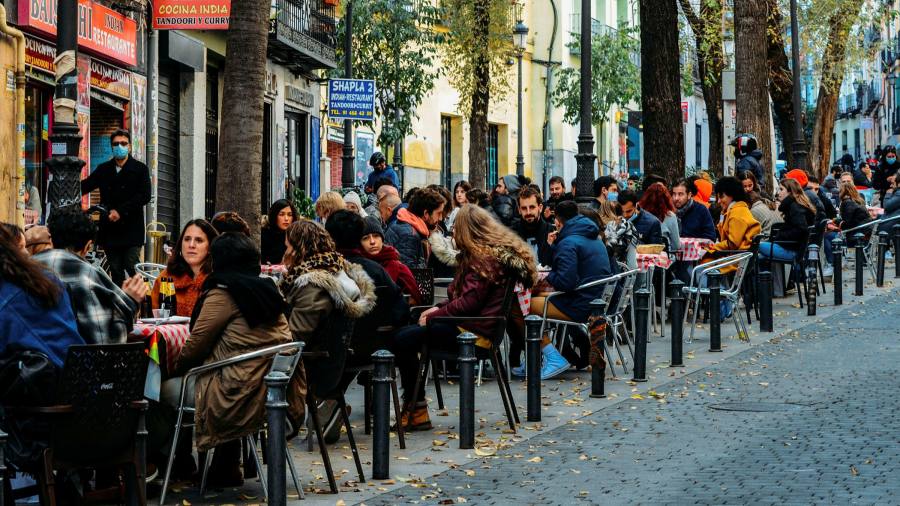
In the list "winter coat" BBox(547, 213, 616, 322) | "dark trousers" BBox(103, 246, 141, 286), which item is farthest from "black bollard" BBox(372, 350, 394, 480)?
"dark trousers" BBox(103, 246, 141, 286)

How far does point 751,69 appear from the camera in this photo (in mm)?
29281

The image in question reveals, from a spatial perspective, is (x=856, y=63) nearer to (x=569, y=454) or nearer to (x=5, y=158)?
(x=5, y=158)

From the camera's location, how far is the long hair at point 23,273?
24.0ft

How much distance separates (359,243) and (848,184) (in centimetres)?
1788

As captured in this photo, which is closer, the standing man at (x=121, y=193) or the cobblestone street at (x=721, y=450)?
the cobblestone street at (x=721, y=450)

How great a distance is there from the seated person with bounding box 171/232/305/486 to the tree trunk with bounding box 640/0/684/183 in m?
16.7

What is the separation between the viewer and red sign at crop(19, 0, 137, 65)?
17837mm

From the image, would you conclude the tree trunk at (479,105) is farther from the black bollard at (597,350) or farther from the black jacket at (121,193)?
the black bollard at (597,350)

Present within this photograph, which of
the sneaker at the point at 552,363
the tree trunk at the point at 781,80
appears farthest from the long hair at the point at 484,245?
the tree trunk at the point at 781,80

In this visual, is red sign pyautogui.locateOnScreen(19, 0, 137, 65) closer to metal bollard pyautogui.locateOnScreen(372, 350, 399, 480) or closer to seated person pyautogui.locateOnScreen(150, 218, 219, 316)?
seated person pyautogui.locateOnScreen(150, 218, 219, 316)

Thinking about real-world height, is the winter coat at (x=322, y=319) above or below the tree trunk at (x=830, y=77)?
below

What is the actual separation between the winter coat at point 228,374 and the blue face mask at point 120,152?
855cm

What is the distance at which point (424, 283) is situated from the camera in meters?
13.4

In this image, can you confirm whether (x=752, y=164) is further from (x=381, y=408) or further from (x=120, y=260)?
(x=381, y=408)
